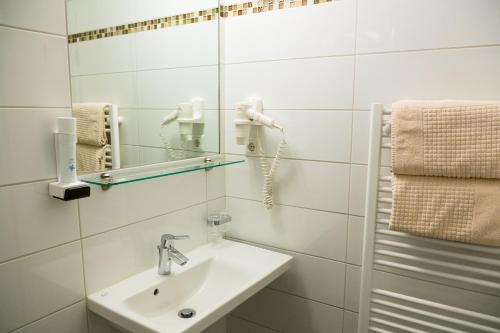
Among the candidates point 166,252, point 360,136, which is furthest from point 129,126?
point 360,136

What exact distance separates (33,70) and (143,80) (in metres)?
0.40

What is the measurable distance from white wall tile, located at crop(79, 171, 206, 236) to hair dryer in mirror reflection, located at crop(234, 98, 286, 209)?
0.25 m

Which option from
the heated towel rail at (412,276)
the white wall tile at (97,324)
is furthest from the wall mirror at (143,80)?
the heated towel rail at (412,276)

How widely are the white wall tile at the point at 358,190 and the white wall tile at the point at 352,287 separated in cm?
22

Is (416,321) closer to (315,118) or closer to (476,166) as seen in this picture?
(476,166)

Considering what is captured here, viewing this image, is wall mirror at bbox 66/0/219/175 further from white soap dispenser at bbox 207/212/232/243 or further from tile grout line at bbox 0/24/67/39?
white soap dispenser at bbox 207/212/232/243

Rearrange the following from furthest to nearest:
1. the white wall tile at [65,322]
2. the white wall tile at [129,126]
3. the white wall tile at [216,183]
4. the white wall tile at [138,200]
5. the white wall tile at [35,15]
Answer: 1. the white wall tile at [216,183]
2. the white wall tile at [129,126]
3. the white wall tile at [138,200]
4. the white wall tile at [65,322]
5. the white wall tile at [35,15]

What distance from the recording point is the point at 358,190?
1.28 meters

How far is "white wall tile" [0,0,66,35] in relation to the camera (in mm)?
828

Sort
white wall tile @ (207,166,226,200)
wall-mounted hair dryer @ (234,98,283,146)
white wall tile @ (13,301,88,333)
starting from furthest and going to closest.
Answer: white wall tile @ (207,166,226,200) → wall-mounted hair dryer @ (234,98,283,146) → white wall tile @ (13,301,88,333)

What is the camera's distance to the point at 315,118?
133 centimetres

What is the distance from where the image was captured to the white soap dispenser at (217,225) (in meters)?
1.48

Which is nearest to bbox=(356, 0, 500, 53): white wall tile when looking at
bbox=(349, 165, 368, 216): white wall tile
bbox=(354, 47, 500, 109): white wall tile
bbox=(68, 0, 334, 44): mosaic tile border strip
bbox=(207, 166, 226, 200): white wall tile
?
bbox=(354, 47, 500, 109): white wall tile

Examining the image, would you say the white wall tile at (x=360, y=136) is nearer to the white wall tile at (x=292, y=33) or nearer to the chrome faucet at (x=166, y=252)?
the white wall tile at (x=292, y=33)
